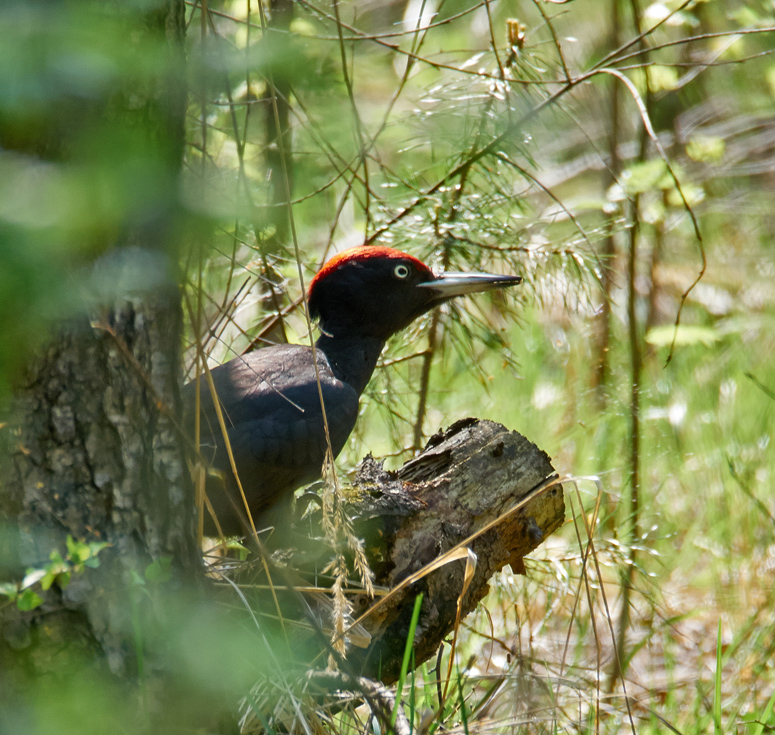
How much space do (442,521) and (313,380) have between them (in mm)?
759

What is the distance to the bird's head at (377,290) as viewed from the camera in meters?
2.77

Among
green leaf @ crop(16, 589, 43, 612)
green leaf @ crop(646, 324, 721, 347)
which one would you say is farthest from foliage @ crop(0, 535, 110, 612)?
green leaf @ crop(646, 324, 721, 347)

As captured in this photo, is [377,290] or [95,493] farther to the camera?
[377,290]

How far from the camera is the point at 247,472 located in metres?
2.39

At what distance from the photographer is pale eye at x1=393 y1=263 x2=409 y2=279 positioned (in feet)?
9.09

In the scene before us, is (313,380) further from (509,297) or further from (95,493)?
(509,297)

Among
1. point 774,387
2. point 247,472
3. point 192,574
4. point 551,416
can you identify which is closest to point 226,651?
point 192,574

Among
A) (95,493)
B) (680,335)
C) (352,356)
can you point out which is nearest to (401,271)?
(352,356)

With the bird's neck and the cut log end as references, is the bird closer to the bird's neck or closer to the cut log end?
the bird's neck

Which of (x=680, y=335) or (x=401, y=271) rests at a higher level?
(x=401, y=271)

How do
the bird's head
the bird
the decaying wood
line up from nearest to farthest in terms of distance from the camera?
the decaying wood, the bird, the bird's head

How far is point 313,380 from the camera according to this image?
2.54 meters

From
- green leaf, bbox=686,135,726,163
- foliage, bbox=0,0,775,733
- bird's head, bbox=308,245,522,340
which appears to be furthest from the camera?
green leaf, bbox=686,135,726,163

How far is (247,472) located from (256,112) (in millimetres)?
1512
